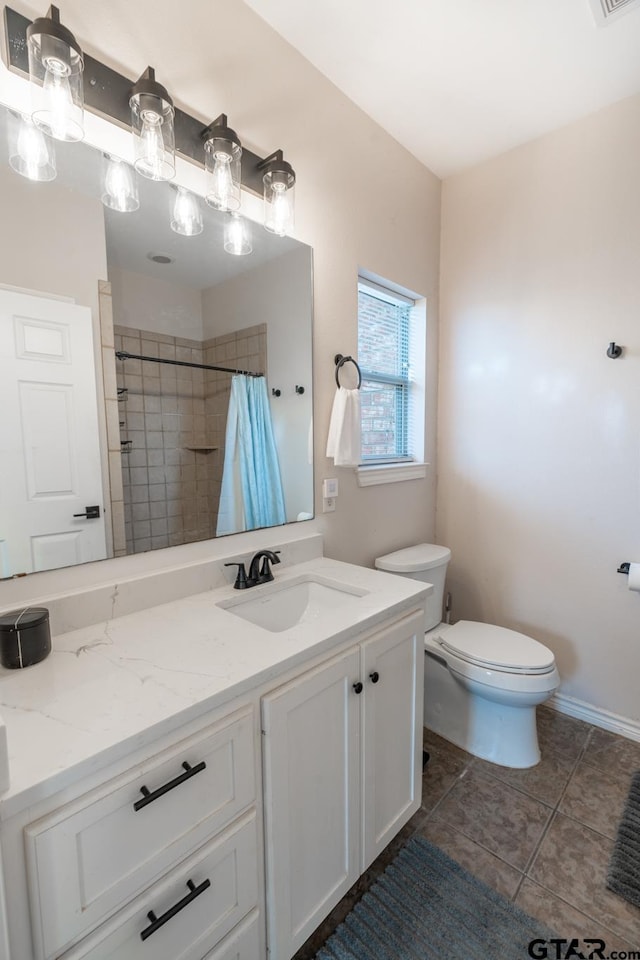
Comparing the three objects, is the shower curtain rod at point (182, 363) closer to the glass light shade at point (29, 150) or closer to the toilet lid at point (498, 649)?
the glass light shade at point (29, 150)

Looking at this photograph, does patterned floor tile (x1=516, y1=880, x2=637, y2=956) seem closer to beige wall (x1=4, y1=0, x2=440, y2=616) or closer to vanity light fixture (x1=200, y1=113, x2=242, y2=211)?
beige wall (x1=4, y1=0, x2=440, y2=616)

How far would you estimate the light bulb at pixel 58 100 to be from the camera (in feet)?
3.08

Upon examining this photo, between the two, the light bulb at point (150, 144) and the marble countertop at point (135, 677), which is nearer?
the marble countertop at point (135, 677)

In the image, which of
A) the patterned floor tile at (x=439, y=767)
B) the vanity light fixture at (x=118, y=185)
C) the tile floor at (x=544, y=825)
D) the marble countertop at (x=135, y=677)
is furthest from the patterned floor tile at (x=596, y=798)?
the vanity light fixture at (x=118, y=185)

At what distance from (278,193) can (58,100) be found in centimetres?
66

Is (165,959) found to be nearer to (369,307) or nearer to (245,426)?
(245,426)

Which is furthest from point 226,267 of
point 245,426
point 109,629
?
point 109,629

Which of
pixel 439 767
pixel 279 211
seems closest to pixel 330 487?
pixel 279 211

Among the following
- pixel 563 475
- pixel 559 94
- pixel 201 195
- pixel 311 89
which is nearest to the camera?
pixel 201 195

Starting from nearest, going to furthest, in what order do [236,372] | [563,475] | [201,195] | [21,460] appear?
[21,460], [201,195], [236,372], [563,475]

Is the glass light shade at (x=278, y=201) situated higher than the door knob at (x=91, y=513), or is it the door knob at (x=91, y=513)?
the glass light shade at (x=278, y=201)

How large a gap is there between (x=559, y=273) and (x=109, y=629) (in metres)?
2.32

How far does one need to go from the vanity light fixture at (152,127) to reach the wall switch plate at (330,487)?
114 cm

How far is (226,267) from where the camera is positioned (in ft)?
4.59
